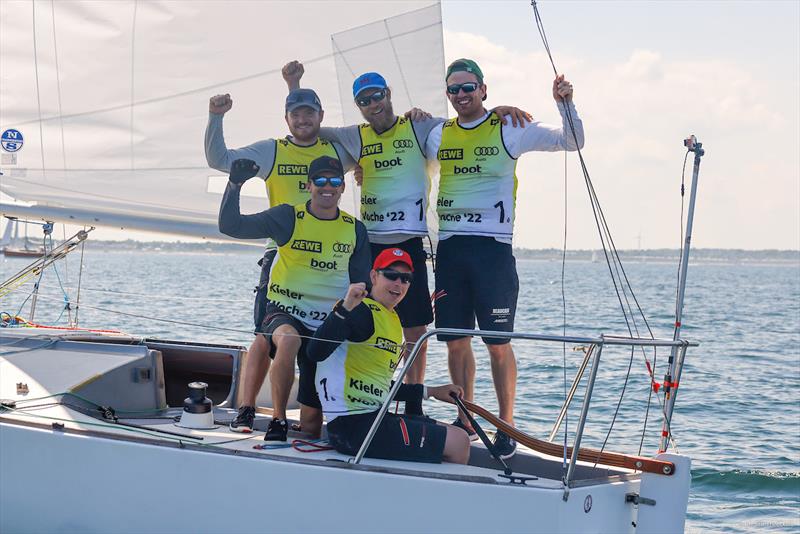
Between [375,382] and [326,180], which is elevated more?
[326,180]

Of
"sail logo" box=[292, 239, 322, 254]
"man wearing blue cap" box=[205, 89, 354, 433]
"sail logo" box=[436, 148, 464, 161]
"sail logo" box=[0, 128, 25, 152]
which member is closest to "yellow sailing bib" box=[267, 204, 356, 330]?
"sail logo" box=[292, 239, 322, 254]

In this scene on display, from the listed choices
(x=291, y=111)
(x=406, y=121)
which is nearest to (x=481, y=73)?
(x=406, y=121)

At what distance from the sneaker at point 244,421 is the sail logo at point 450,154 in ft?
4.84

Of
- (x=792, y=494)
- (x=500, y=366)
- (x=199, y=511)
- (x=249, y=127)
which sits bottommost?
(x=792, y=494)

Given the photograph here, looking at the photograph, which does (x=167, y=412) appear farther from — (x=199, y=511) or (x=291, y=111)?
(x=291, y=111)

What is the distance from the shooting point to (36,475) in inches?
162

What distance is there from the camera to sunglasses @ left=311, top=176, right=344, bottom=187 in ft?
14.3

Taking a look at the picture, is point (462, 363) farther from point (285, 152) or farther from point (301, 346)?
point (285, 152)

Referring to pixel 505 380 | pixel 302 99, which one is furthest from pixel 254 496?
pixel 302 99

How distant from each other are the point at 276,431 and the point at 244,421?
0.32 metres

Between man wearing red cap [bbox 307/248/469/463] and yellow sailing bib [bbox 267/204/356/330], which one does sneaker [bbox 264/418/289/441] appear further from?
yellow sailing bib [bbox 267/204/356/330]

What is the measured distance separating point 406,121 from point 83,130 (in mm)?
1908

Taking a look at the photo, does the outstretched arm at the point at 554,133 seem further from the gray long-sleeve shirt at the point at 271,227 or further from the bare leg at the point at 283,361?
the bare leg at the point at 283,361

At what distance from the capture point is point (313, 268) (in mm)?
4453
